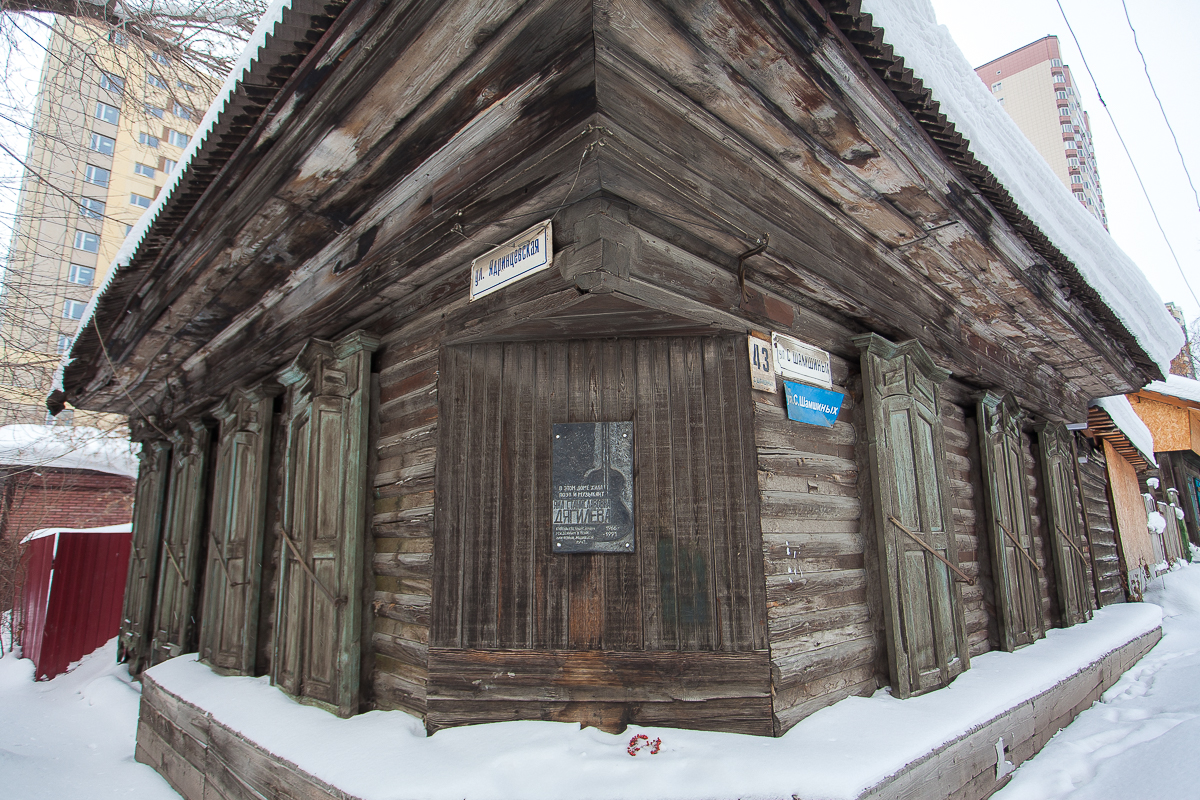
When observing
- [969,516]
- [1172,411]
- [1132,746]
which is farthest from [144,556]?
[1172,411]

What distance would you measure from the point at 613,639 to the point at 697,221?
2179 mm

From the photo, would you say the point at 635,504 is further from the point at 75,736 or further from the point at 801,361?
the point at 75,736

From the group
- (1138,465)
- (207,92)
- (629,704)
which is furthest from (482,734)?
(1138,465)

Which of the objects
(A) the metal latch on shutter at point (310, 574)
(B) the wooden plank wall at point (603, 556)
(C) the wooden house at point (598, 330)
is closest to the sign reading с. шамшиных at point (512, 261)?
(C) the wooden house at point (598, 330)

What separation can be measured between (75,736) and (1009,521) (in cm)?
938

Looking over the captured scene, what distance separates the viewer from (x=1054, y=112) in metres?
40.4

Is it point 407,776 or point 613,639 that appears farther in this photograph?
point 613,639

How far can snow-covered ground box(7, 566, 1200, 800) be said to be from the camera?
2.74 m

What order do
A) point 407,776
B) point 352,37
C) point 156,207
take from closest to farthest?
point 352,37, point 407,776, point 156,207

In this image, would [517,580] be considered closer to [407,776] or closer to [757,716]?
[407,776]

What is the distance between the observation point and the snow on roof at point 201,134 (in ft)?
8.86

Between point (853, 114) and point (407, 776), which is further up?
point (853, 114)

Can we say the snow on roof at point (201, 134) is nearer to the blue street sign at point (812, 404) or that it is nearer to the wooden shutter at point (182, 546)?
the wooden shutter at point (182, 546)

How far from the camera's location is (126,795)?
15.3 ft
